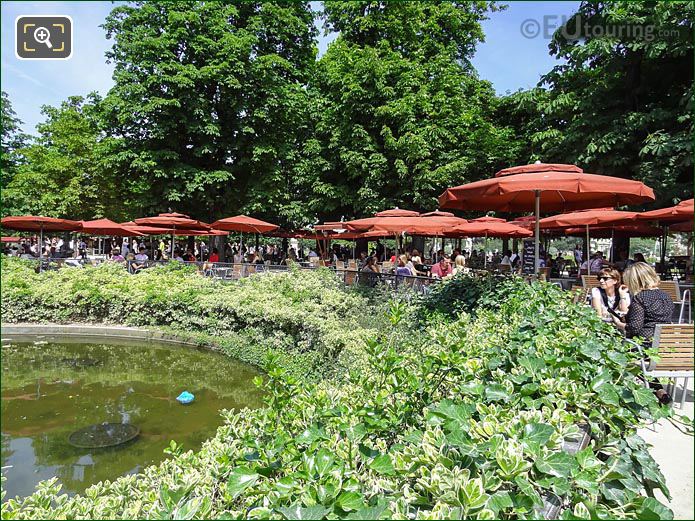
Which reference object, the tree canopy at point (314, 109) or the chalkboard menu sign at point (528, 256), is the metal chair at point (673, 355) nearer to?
the chalkboard menu sign at point (528, 256)

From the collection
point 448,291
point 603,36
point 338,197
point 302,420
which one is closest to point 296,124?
point 338,197

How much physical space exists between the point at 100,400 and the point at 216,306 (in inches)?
169

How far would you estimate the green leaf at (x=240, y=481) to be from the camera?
1874 mm

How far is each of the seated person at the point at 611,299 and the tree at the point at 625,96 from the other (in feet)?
25.7

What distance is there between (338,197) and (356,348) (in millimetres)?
13097

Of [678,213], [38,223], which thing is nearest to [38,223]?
[38,223]

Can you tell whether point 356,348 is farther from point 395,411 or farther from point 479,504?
point 479,504

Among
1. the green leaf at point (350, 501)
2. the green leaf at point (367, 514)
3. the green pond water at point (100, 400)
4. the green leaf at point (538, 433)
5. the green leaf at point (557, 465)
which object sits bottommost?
the green pond water at point (100, 400)

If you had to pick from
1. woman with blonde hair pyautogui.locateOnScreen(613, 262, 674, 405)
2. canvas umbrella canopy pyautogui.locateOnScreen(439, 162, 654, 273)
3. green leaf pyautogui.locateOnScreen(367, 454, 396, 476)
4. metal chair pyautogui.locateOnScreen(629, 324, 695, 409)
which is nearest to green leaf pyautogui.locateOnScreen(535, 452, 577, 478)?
green leaf pyautogui.locateOnScreen(367, 454, 396, 476)

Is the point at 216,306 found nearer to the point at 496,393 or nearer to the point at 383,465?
the point at 496,393

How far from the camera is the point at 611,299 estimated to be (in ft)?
21.6

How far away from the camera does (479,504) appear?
1.62 metres

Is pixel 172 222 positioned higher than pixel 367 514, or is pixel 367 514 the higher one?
pixel 172 222

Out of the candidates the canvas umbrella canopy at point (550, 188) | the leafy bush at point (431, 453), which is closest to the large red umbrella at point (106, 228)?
the canvas umbrella canopy at point (550, 188)
